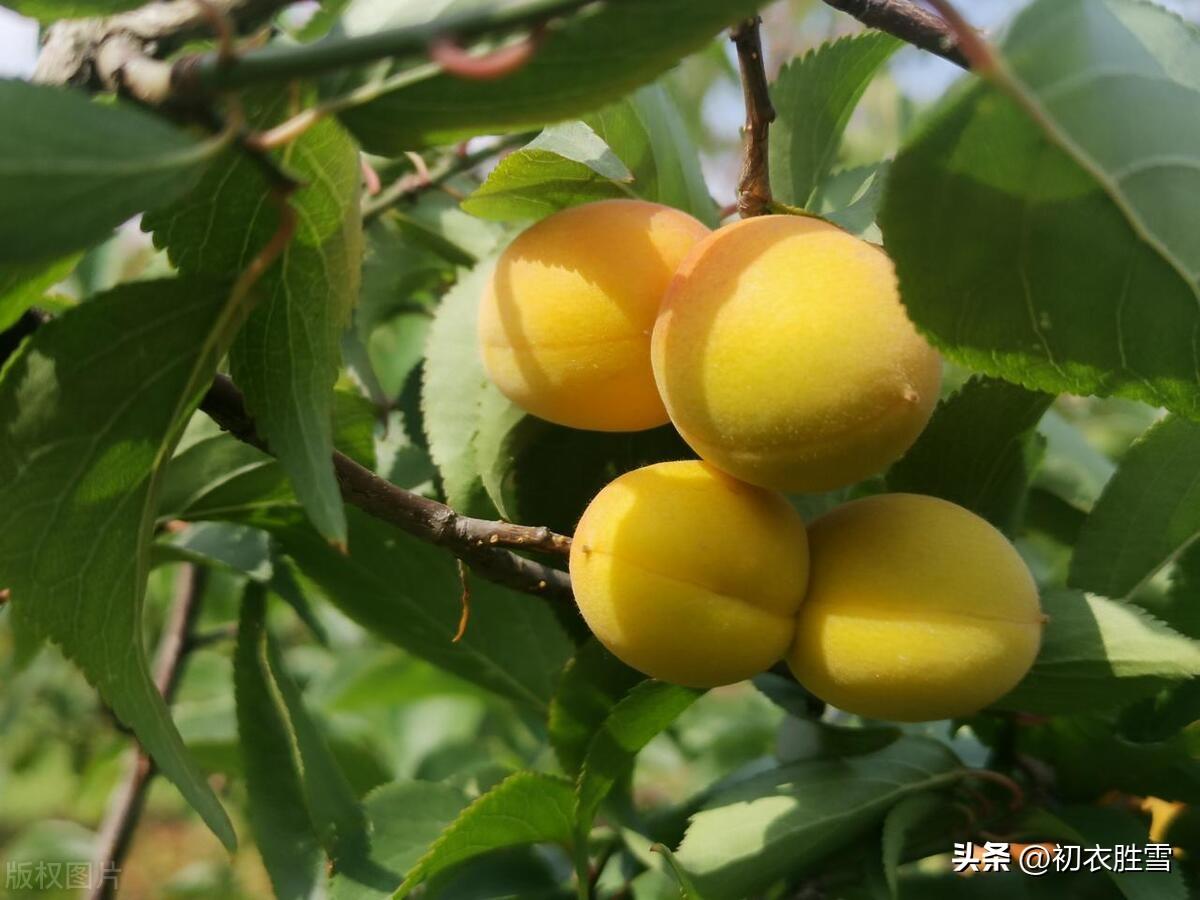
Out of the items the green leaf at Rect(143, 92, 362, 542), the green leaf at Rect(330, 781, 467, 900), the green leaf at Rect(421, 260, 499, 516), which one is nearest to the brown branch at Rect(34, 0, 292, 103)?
the green leaf at Rect(143, 92, 362, 542)

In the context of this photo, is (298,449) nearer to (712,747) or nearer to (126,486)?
(126,486)

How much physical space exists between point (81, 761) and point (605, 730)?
1.73m

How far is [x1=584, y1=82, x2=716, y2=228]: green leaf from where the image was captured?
0.68 metres

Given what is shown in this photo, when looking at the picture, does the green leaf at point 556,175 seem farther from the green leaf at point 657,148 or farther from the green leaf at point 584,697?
the green leaf at point 584,697

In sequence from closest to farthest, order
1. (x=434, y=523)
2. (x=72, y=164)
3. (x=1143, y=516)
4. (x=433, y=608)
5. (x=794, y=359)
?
(x=72, y=164) < (x=794, y=359) < (x=434, y=523) < (x=1143, y=516) < (x=433, y=608)

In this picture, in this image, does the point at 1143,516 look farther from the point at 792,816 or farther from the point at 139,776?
the point at 139,776

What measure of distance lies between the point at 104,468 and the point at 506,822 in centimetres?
32

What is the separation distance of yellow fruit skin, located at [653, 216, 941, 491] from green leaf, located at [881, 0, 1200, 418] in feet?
0.07

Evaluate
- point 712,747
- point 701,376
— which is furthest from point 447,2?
point 712,747

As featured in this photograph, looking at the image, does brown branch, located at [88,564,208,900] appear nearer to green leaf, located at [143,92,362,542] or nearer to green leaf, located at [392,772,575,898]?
green leaf, located at [392,772,575,898]

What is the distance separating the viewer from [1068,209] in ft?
1.61

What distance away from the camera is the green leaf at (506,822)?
67 cm

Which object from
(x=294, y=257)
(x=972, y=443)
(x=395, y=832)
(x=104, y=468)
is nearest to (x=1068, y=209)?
(x=972, y=443)

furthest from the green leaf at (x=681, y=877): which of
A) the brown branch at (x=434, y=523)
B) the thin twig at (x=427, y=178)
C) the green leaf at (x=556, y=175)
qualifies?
the thin twig at (x=427, y=178)
